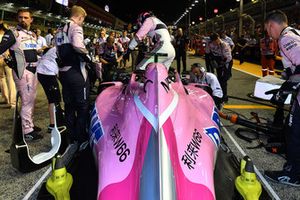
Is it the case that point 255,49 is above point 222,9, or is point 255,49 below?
below

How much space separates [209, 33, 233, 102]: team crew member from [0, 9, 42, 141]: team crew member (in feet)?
15.5

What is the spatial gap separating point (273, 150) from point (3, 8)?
16322 mm

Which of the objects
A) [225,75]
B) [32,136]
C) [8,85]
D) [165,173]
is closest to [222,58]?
[225,75]

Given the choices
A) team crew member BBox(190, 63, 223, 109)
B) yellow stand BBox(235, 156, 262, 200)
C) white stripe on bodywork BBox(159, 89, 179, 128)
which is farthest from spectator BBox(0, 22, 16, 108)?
yellow stand BBox(235, 156, 262, 200)

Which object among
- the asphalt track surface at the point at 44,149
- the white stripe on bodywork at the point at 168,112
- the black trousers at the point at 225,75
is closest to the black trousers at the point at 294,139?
the asphalt track surface at the point at 44,149

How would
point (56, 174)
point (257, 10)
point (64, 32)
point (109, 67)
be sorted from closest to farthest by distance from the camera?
point (56, 174), point (64, 32), point (109, 67), point (257, 10)

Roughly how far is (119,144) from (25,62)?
3046mm

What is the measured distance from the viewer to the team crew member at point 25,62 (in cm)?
452

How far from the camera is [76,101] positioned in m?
4.20

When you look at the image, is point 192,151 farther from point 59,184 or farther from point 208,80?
point 208,80

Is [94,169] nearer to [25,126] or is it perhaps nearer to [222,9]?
[25,126]

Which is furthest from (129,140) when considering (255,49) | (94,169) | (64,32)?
(255,49)

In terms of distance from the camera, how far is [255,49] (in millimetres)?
17391

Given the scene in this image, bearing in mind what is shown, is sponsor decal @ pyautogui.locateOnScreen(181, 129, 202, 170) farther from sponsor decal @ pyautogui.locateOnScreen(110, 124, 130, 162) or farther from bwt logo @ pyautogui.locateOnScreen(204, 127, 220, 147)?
sponsor decal @ pyautogui.locateOnScreen(110, 124, 130, 162)
